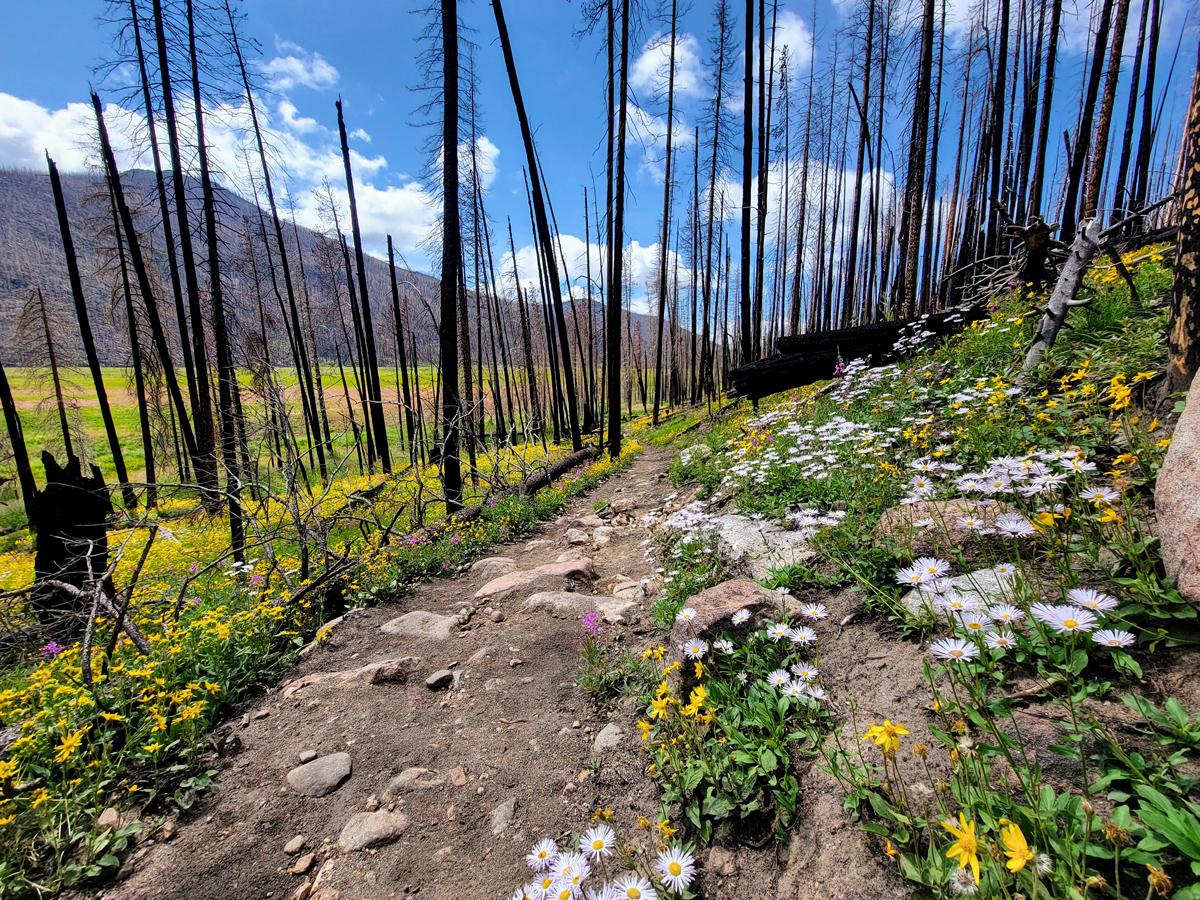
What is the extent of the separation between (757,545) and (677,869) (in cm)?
219

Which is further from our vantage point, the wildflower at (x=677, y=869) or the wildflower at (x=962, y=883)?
the wildflower at (x=677, y=869)

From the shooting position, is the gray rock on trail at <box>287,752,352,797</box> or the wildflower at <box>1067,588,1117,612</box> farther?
the gray rock on trail at <box>287,752,352,797</box>

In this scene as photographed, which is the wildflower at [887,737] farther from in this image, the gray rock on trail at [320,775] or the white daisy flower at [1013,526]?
the gray rock on trail at [320,775]

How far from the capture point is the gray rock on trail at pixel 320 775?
2537mm

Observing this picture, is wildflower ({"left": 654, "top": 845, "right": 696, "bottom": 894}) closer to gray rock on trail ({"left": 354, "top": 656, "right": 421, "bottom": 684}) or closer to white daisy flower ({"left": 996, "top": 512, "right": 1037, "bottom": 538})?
white daisy flower ({"left": 996, "top": 512, "right": 1037, "bottom": 538})

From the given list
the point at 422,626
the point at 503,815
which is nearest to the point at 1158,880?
the point at 503,815

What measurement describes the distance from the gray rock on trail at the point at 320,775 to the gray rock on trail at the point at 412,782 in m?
0.33

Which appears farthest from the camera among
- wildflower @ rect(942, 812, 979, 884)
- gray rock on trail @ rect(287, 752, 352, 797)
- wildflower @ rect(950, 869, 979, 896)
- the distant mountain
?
the distant mountain

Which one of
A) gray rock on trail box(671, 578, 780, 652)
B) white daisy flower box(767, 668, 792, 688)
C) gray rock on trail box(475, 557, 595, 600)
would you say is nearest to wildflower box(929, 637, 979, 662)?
white daisy flower box(767, 668, 792, 688)

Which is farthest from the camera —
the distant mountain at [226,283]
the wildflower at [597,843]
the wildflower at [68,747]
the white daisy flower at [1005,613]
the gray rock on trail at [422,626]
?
the distant mountain at [226,283]

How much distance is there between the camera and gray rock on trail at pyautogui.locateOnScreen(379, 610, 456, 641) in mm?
4031

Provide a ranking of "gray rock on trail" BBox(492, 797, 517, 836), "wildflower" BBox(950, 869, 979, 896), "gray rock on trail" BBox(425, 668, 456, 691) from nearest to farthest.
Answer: "wildflower" BBox(950, 869, 979, 896)
"gray rock on trail" BBox(492, 797, 517, 836)
"gray rock on trail" BBox(425, 668, 456, 691)

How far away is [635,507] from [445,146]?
663 centimetres

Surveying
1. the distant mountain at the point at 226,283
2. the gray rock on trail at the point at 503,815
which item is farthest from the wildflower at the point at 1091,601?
the distant mountain at the point at 226,283
